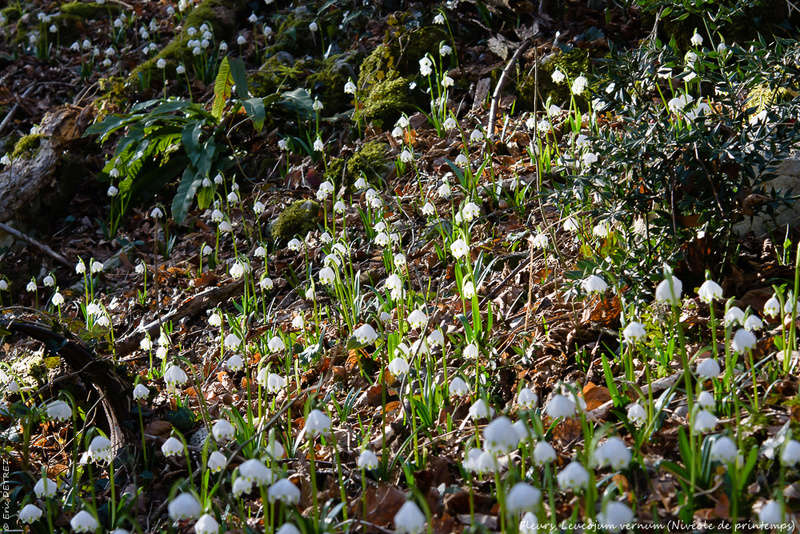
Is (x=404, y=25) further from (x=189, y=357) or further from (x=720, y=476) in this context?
(x=720, y=476)

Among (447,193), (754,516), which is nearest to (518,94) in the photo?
(447,193)

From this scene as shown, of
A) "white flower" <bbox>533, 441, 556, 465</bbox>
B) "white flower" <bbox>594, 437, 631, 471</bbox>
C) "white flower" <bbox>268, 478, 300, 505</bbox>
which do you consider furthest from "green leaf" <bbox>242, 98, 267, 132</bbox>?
"white flower" <bbox>594, 437, 631, 471</bbox>

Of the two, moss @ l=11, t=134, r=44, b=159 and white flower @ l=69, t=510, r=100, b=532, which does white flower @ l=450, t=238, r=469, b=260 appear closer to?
white flower @ l=69, t=510, r=100, b=532

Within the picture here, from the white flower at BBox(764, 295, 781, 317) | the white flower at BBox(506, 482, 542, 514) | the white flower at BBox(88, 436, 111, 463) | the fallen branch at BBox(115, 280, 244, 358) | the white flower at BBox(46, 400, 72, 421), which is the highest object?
the white flower at BBox(506, 482, 542, 514)

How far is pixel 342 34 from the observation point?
6.71 metres

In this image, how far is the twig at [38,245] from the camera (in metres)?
5.35

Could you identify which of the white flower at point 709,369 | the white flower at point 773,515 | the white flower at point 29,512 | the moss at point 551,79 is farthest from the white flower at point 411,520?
the moss at point 551,79

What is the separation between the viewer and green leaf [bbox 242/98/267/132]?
5.11 m

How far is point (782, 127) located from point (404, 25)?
399cm

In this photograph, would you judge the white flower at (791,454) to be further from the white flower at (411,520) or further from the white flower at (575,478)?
the white flower at (411,520)

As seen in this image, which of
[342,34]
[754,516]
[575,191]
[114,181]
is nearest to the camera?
[754,516]

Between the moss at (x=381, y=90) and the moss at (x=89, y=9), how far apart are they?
5105mm

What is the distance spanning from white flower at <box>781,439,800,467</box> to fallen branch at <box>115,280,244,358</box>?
339cm

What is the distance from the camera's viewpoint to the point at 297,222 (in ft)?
15.5
